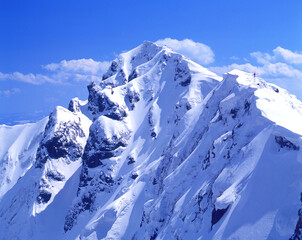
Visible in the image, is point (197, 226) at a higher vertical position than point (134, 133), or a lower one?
lower

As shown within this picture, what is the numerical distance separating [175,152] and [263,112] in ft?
145

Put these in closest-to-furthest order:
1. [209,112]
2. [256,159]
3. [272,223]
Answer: [272,223] → [256,159] → [209,112]

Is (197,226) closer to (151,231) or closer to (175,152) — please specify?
(151,231)

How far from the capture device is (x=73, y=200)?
142 metres

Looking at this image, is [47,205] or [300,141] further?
[47,205]

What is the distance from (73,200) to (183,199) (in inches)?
3278

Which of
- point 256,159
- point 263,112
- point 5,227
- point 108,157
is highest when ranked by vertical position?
point 108,157

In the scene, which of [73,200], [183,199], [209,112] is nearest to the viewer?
[183,199]

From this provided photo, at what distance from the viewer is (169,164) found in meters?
101

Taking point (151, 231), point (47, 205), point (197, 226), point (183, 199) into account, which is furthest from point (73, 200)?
point (197, 226)

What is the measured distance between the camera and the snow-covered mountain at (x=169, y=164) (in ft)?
162

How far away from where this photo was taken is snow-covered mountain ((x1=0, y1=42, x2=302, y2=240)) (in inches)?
1940

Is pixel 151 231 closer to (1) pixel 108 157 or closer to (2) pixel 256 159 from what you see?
(2) pixel 256 159

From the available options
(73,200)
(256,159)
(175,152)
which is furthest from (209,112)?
(73,200)
